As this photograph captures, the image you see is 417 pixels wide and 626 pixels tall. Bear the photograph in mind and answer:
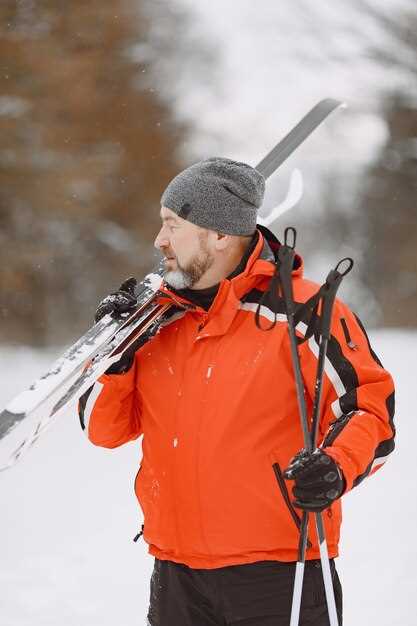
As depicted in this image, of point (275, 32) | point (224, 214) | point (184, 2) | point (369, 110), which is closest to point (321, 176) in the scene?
point (369, 110)

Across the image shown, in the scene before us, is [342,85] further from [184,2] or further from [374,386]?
[374,386]

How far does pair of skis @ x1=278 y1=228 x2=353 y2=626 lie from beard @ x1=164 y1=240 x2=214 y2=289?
7.4 inches

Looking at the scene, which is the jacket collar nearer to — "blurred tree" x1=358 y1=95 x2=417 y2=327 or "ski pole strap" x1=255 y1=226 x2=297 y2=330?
"ski pole strap" x1=255 y1=226 x2=297 y2=330

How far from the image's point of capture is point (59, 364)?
65.7 inches

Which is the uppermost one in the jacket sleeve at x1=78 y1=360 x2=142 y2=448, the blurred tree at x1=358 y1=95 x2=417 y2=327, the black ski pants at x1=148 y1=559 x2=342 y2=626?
the blurred tree at x1=358 y1=95 x2=417 y2=327

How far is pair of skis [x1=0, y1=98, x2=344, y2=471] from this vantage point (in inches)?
59.8

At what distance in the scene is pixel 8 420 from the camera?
150 centimetres

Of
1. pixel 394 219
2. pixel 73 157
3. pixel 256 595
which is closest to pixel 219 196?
pixel 256 595

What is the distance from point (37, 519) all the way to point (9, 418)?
8.60ft

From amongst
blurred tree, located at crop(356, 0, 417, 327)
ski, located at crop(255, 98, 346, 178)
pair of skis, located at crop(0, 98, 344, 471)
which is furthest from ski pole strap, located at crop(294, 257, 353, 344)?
blurred tree, located at crop(356, 0, 417, 327)

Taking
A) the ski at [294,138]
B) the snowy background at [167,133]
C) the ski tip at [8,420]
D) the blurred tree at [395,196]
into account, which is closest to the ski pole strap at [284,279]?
the ski tip at [8,420]

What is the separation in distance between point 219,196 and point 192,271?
16cm

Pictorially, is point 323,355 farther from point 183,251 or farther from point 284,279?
point 183,251

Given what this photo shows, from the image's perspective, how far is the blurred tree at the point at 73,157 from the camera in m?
6.48
